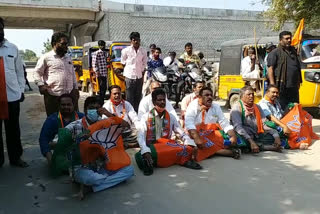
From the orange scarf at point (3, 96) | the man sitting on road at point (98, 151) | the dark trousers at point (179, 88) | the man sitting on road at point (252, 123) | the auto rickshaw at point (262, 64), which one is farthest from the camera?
the dark trousers at point (179, 88)

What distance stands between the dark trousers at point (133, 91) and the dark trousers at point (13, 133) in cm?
271

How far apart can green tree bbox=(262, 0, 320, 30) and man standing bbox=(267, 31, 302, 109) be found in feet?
18.3

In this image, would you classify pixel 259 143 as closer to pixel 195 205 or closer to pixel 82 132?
pixel 195 205

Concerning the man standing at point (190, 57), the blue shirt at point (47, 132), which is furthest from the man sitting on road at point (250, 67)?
the blue shirt at point (47, 132)

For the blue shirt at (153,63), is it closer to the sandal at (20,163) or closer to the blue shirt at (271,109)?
the blue shirt at (271,109)

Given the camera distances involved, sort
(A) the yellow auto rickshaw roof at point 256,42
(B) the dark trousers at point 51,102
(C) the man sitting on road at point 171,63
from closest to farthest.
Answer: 1. (B) the dark trousers at point 51,102
2. (A) the yellow auto rickshaw roof at point 256,42
3. (C) the man sitting on road at point 171,63

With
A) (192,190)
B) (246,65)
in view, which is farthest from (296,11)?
(192,190)

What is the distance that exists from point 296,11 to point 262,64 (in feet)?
14.0

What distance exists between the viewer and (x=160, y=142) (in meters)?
4.06

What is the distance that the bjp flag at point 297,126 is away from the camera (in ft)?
15.7

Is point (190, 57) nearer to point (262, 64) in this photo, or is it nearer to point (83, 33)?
point (262, 64)

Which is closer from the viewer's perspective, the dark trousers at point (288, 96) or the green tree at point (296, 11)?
the dark trousers at point (288, 96)

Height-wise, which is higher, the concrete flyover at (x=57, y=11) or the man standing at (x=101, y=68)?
the concrete flyover at (x=57, y=11)

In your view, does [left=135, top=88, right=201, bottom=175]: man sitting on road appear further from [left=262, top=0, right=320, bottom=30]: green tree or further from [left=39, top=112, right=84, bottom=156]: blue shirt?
[left=262, top=0, right=320, bottom=30]: green tree
